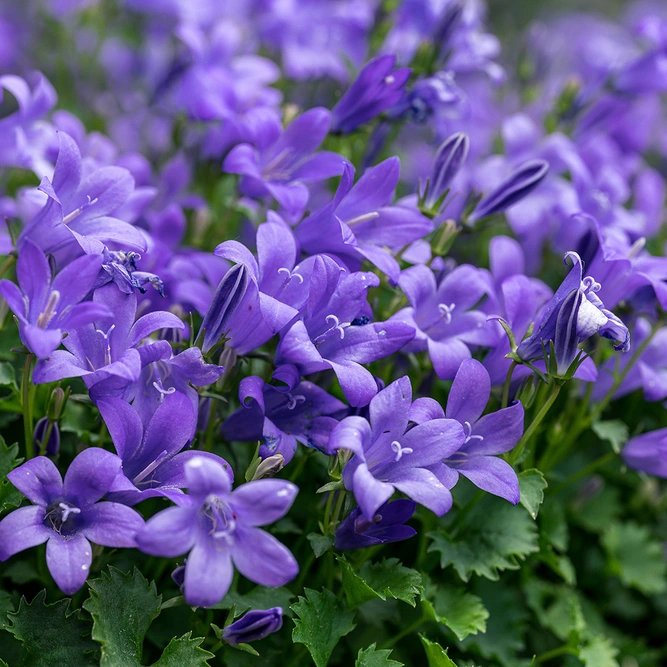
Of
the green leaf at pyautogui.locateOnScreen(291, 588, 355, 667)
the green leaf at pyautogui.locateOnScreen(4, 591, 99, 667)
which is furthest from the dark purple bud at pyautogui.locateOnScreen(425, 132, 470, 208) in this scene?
the green leaf at pyautogui.locateOnScreen(4, 591, 99, 667)

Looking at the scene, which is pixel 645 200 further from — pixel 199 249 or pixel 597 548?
pixel 199 249

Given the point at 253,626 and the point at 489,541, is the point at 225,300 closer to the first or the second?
the point at 253,626

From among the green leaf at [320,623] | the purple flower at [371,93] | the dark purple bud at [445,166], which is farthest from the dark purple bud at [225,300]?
the purple flower at [371,93]

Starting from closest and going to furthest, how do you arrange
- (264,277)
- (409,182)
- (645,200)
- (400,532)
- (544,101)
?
(400,532)
(264,277)
(645,200)
(409,182)
(544,101)

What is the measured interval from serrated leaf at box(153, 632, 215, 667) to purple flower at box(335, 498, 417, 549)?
33 cm

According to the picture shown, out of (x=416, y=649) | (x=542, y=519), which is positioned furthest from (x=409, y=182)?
(x=416, y=649)

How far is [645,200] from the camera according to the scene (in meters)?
2.85

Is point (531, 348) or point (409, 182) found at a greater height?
point (531, 348)

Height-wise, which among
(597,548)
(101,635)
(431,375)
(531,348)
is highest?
(531,348)

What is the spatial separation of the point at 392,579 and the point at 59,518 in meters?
0.69

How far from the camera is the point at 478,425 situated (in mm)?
1585

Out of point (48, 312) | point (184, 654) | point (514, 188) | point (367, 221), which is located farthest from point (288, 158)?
point (184, 654)

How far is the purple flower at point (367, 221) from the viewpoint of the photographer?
1.74m

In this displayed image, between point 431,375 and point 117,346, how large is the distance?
824 mm
